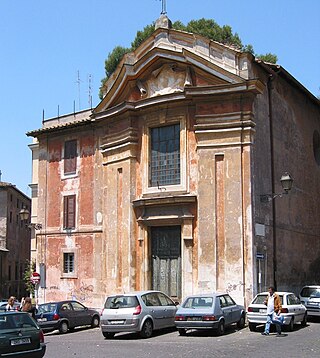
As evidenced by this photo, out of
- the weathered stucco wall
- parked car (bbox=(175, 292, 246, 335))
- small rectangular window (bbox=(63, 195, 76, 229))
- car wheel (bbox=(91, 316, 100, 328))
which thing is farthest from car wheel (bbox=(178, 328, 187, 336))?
small rectangular window (bbox=(63, 195, 76, 229))

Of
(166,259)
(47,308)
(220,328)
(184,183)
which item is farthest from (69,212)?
(220,328)

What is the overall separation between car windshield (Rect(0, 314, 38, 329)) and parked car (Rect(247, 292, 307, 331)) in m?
8.87

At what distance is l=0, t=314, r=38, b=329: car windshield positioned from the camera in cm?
1311

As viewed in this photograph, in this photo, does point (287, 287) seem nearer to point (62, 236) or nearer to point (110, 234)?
point (110, 234)

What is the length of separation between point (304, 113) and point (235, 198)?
8820 mm

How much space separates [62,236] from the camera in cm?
2986

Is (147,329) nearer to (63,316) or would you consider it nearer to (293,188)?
(63,316)

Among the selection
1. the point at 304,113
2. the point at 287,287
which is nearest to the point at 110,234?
the point at 287,287

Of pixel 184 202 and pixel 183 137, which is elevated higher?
pixel 183 137

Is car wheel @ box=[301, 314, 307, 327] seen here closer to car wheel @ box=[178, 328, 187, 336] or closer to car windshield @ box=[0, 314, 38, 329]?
car wheel @ box=[178, 328, 187, 336]

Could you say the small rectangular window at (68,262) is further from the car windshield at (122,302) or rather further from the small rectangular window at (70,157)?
the car windshield at (122,302)

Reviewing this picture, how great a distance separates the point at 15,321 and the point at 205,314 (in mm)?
7447

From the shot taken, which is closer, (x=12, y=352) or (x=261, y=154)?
(x=12, y=352)

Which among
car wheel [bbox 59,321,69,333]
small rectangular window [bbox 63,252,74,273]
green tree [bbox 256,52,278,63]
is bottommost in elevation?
car wheel [bbox 59,321,69,333]
